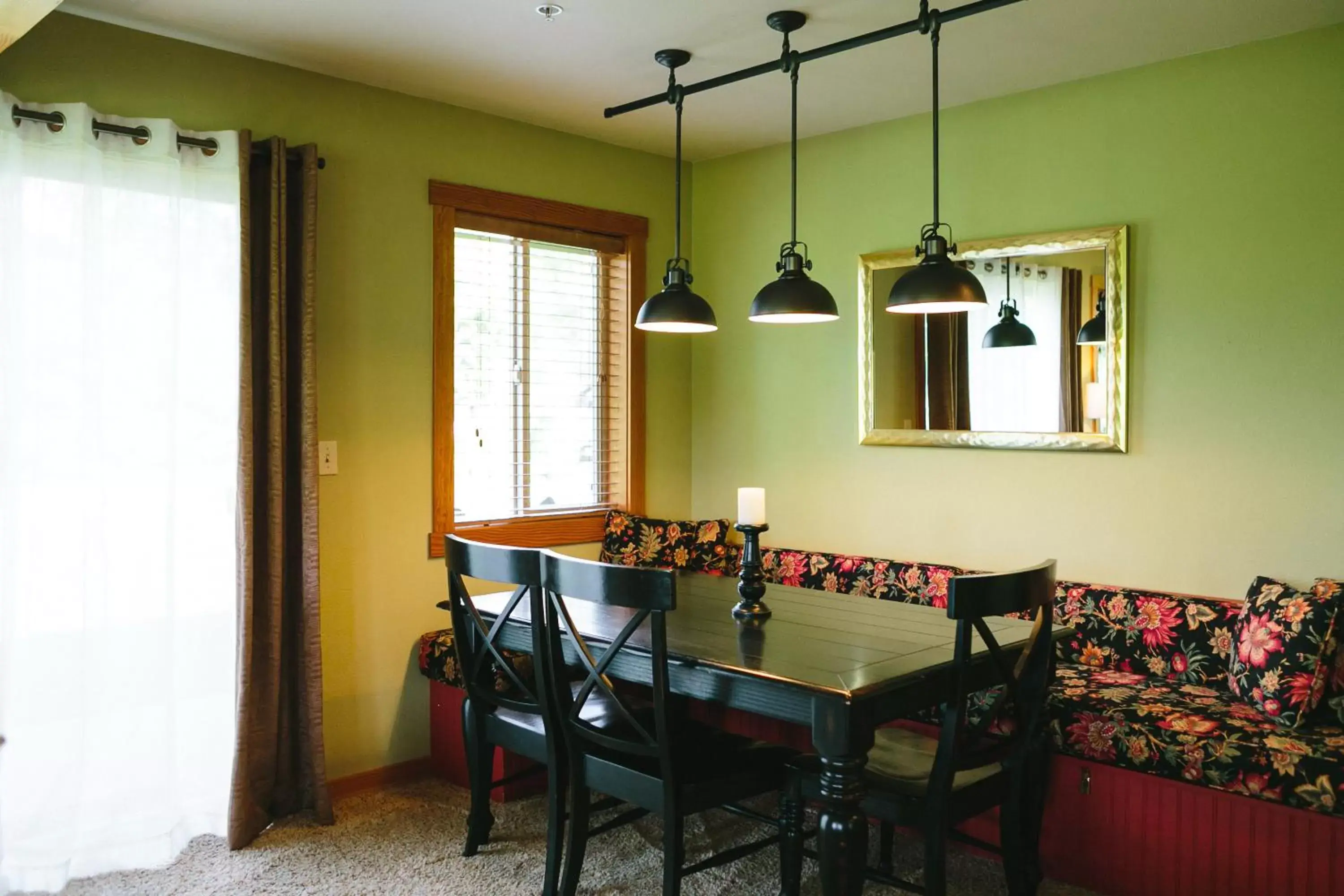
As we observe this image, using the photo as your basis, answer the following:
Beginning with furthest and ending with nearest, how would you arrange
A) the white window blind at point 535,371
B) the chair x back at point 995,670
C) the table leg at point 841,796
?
the white window blind at point 535,371 < the chair x back at point 995,670 < the table leg at point 841,796

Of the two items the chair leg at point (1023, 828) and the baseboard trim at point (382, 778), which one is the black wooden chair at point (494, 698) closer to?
the baseboard trim at point (382, 778)

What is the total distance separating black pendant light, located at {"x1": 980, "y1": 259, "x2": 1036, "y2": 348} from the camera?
12.0 feet

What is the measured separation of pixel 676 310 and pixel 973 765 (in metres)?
1.48

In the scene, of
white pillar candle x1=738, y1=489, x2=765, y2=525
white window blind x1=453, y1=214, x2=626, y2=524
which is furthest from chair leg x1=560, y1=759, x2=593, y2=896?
white window blind x1=453, y1=214, x2=626, y2=524

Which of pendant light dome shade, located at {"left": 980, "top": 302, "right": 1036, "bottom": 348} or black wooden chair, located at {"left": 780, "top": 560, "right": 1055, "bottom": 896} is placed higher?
pendant light dome shade, located at {"left": 980, "top": 302, "right": 1036, "bottom": 348}

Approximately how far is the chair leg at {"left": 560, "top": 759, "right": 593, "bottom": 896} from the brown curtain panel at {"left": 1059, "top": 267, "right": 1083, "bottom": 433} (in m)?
2.03

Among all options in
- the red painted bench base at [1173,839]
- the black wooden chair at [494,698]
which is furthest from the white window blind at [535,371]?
the red painted bench base at [1173,839]

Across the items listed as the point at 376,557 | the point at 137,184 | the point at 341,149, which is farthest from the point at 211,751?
the point at 341,149

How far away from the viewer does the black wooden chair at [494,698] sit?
103 inches

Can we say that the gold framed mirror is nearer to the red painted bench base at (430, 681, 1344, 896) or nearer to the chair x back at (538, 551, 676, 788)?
the red painted bench base at (430, 681, 1344, 896)

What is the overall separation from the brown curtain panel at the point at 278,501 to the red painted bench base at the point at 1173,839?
2.08 m

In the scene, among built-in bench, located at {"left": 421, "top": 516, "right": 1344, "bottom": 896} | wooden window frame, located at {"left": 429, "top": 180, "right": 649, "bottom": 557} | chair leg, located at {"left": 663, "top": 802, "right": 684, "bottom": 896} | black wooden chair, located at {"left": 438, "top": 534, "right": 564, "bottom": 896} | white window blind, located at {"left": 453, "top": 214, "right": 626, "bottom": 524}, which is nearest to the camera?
chair leg, located at {"left": 663, "top": 802, "right": 684, "bottom": 896}

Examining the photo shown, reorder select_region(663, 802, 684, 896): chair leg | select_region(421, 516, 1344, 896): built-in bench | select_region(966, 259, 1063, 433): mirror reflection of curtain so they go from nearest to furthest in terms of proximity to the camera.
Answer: select_region(663, 802, 684, 896): chair leg
select_region(421, 516, 1344, 896): built-in bench
select_region(966, 259, 1063, 433): mirror reflection of curtain

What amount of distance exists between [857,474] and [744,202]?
1296mm
